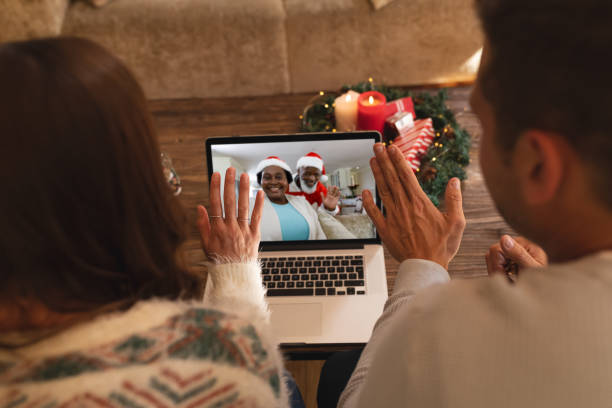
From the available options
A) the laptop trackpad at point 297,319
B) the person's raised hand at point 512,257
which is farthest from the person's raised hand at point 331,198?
the person's raised hand at point 512,257

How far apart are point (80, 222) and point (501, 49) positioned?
1.49 feet

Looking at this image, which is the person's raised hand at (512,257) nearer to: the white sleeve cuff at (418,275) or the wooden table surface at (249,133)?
the wooden table surface at (249,133)

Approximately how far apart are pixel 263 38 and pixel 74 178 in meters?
1.33

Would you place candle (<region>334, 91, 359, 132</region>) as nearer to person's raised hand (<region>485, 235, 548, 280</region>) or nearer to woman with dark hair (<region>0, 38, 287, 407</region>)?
person's raised hand (<region>485, 235, 548, 280</region>)

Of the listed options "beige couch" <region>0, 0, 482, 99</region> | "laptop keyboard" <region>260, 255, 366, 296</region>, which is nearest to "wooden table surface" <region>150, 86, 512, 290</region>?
"laptop keyboard" <region>260, 255, 366, 296</region>

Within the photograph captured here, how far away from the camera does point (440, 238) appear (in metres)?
0.83

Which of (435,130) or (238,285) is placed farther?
(435,130)

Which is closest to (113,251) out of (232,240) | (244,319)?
(244,319)

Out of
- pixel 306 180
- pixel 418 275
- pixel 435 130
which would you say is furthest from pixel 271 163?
pixel 435 130

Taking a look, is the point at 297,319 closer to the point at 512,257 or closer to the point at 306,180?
the point at 306,180

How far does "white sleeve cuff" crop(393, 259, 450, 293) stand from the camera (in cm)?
71

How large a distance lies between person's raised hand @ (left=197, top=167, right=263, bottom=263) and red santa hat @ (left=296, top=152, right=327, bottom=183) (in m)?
0.14

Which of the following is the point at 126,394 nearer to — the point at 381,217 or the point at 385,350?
the point at 385,350

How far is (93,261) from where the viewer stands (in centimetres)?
40
